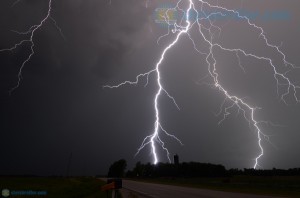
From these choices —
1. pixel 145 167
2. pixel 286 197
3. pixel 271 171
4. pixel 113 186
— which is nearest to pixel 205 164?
pixel 145 167

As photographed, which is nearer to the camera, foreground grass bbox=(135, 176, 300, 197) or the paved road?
the paved road

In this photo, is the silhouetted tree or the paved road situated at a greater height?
the silhouetted tree

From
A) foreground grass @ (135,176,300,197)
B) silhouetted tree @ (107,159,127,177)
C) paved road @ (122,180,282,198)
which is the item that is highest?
silhouetted tree @ (107,159,127,177)

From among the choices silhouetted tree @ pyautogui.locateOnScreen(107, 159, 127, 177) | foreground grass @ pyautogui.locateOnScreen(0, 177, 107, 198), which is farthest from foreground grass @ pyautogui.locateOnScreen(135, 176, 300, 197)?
silhouetted tree @ pyautogui.locateOnScreen(107, 159, 127, 177)

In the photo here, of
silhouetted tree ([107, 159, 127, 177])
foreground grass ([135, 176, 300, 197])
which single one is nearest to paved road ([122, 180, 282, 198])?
foreground grass ([135, 176, 300, 197])

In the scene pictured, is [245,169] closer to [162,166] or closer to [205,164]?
[205,164]

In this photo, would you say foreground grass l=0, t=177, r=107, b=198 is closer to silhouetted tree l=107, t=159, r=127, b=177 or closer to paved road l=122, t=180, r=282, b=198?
paved road l=122, t=180, r=282, b=198

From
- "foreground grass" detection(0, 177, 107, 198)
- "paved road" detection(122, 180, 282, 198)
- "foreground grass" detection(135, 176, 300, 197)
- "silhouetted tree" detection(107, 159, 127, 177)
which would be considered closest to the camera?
"paved road" detection(122, 180, 282, 198)

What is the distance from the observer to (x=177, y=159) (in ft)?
339

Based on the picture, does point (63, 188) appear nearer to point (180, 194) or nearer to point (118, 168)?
point (180, 194)

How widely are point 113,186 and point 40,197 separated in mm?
10219

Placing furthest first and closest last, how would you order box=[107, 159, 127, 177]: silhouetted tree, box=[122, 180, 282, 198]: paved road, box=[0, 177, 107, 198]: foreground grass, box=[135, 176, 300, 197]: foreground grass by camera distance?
box=[107, 159, 127, 177]: silhouetted tree < box=[135, 176, 300, 197]: foreground grass < box=[0, 177, 107, 198]: foreground grass < box=[122, 180, 282, 198]: paved road

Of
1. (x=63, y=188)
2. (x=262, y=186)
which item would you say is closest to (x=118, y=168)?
(x=63, y=188)

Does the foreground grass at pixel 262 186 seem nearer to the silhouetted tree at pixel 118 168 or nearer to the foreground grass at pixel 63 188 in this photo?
the foreground grass at pixel 63 188
